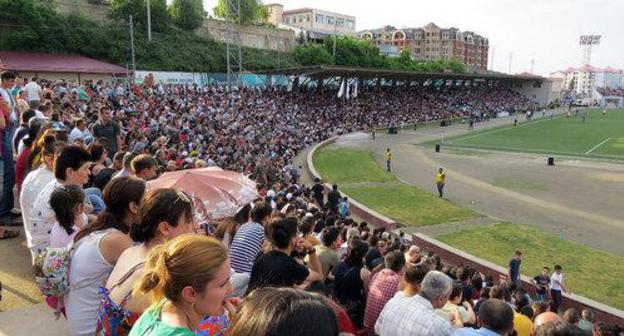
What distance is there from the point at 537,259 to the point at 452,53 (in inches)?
6614

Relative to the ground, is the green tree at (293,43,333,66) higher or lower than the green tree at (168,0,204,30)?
lower

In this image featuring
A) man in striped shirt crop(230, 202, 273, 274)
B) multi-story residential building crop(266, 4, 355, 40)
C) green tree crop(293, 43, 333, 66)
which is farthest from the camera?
multi-story residential building crop(266, 4, 355, 40)

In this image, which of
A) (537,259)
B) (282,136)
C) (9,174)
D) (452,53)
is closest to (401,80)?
(282,136)

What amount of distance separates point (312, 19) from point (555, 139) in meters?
91.4

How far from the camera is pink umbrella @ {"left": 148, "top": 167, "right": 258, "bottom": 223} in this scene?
26.8 ft

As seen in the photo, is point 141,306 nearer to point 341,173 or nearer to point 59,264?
point 59,264

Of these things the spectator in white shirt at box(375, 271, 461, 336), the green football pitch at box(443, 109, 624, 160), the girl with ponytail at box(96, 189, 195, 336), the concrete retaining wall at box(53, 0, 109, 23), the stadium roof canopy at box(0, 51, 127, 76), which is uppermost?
the concrete retaining wall at box(53, 0, 109, 23)

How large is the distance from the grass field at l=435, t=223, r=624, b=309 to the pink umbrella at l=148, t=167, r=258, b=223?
36.3ft

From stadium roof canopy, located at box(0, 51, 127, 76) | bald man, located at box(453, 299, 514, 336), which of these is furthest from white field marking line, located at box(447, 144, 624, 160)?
bald man, located at box(453, 299, 514, 336)

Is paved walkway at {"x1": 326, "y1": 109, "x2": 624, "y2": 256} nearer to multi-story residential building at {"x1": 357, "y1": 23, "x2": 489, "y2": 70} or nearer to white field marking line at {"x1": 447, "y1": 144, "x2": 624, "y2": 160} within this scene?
white field marking line at {"x1": 447, "y1": 144, "x2": 624, "y2": 160}

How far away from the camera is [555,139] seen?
175ft

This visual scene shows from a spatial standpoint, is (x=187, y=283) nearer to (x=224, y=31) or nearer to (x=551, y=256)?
(x=551, y=256)

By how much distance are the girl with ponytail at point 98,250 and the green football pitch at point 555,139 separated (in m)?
45.3

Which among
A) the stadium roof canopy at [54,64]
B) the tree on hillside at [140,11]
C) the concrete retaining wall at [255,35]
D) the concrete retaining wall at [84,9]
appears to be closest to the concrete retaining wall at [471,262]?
the stadium roof canopy at [54,64]
